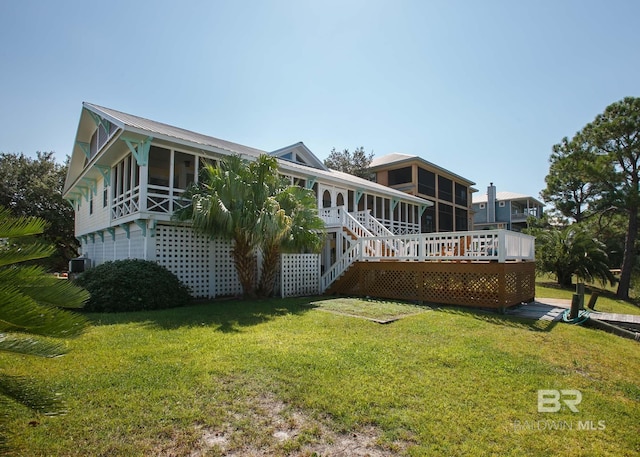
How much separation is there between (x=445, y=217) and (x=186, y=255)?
28.0 m

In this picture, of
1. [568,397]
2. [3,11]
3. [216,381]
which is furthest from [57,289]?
[3,11]

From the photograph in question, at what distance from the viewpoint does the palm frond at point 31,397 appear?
1.93m

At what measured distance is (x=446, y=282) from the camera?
10352mm

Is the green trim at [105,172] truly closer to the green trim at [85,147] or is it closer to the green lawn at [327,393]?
the green trim at [85,147]

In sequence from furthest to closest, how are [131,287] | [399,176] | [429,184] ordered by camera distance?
[429,184], [399,176], [131,287]

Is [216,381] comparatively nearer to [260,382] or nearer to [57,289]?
[260,382]

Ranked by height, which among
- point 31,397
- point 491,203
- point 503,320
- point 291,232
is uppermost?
point 491,203

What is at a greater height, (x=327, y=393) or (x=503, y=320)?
(x=327, y=393)

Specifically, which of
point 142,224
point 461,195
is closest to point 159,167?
point 142,224

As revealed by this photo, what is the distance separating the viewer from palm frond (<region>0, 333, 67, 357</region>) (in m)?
1.79

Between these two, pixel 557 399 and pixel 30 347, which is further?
pixel 557 399

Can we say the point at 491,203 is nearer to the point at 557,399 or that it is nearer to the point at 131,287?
the point at 131,287

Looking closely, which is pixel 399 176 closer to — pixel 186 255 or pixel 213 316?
pixel 186 255

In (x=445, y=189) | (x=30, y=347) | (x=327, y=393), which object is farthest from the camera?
(x=445, y=189)
